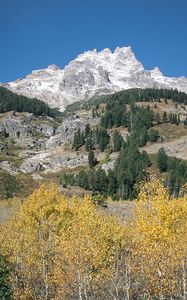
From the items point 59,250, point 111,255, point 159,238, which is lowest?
point 111,255

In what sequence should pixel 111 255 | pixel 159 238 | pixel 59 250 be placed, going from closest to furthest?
pixel 159 238, pixel 59 250, pixel 111 255

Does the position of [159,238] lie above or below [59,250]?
above

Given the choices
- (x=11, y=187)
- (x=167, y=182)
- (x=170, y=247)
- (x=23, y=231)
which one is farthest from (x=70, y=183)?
(x=170, y=247)

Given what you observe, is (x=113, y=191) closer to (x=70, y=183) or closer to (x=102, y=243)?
(x=70, y=183)

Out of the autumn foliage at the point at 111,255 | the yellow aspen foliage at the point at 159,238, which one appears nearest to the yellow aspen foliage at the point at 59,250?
the autumn foliage at the point at 111,255

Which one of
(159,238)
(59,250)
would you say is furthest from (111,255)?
(159,238)

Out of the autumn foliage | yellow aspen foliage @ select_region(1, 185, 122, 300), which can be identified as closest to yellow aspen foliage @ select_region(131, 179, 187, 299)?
the autumn foliage

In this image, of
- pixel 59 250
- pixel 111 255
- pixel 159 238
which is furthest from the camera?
pixel 111 255

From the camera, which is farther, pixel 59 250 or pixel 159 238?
pixel 59 250

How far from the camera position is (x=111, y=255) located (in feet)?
141

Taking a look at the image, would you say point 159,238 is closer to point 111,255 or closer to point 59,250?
point 59,250

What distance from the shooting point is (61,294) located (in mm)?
41312

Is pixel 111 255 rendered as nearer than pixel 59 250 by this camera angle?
No

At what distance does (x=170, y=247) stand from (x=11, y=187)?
327 feet
